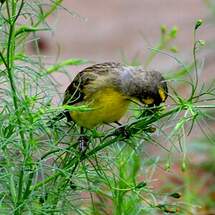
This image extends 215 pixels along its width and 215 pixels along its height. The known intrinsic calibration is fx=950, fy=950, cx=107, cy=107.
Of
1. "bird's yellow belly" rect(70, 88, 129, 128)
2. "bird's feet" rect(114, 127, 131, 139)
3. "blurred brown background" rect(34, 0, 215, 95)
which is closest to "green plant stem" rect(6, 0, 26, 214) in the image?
"bird's feet" rect(114, 127, 131, 139)

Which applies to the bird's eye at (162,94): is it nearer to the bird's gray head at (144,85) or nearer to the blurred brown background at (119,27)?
the bird's gray head at (144,85)

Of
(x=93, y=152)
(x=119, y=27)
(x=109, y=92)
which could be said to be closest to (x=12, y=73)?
(x=93, y=152)

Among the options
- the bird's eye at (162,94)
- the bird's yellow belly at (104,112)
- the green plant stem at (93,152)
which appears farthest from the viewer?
the bird's yellow belly at (104,112)

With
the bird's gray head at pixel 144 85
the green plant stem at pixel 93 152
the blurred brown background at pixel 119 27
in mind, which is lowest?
the blurred brown background at pixel 119 27

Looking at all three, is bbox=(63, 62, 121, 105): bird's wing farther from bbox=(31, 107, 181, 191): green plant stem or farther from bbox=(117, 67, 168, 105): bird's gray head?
bbox=(31, 107, 181, 191): green plant stem

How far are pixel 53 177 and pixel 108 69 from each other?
851 mm

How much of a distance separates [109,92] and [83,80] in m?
0.18

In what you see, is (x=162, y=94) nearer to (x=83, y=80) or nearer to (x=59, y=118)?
(x=59, y=118)

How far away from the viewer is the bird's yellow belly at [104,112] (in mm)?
4309

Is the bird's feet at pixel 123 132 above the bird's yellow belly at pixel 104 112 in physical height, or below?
above

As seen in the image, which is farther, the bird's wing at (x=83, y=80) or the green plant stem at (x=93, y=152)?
the bird's wing at (x=83, y=80)

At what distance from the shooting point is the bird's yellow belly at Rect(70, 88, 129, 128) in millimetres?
4309

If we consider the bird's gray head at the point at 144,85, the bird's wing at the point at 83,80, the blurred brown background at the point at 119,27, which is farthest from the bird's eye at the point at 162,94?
the blurred brown background at the point at 119,27

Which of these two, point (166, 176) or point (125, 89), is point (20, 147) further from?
point (166, 176)
